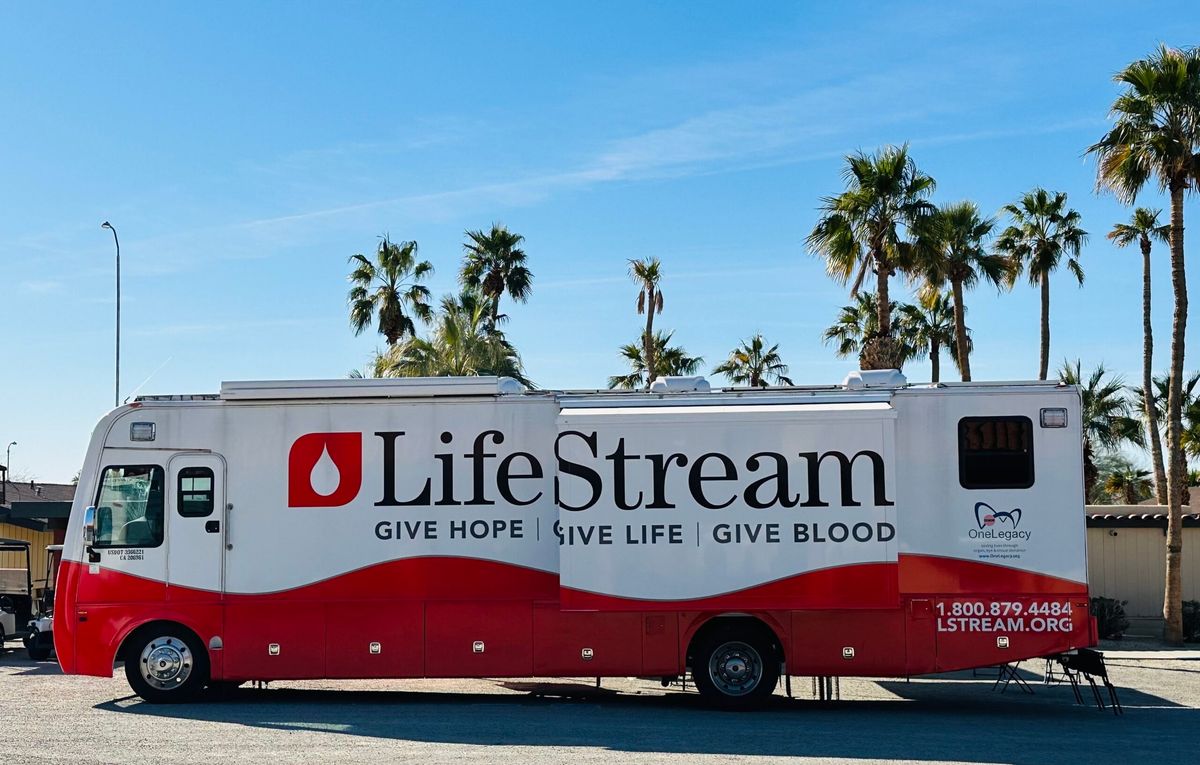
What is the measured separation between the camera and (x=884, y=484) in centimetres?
1249

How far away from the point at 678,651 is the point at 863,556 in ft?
7.30

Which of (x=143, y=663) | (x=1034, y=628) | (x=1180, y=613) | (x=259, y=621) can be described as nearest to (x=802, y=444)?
(x=1034, y=628)

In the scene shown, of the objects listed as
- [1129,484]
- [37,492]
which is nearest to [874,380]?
[1129,484]

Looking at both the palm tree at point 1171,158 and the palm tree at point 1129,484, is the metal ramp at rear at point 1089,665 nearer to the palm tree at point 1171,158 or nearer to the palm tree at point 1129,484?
the palm tree at point 1171,158

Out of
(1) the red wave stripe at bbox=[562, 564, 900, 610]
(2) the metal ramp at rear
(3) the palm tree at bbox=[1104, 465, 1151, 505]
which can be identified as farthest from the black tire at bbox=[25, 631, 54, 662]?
(3) the palm tree at bbox=[1104, 465, 1151, 505]

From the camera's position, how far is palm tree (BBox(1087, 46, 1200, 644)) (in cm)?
2280

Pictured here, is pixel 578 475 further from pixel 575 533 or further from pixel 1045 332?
pixel 1045 332

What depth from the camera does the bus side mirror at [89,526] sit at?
43.0ft

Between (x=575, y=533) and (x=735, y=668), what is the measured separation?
2260mm

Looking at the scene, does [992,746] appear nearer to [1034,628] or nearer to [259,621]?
[1034,628]

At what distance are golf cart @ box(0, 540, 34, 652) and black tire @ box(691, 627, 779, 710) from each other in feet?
43.1

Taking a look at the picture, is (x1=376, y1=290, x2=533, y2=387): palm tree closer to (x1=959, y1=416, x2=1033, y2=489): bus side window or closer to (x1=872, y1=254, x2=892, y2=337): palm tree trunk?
(x1=872, y1=254, x2=892, y2=337): palm tree trunk

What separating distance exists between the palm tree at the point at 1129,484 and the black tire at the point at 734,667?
111 feet

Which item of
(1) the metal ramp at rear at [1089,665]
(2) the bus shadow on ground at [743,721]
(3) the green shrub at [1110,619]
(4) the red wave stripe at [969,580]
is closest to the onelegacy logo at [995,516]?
(4) the red wave stripe at [969,580]
